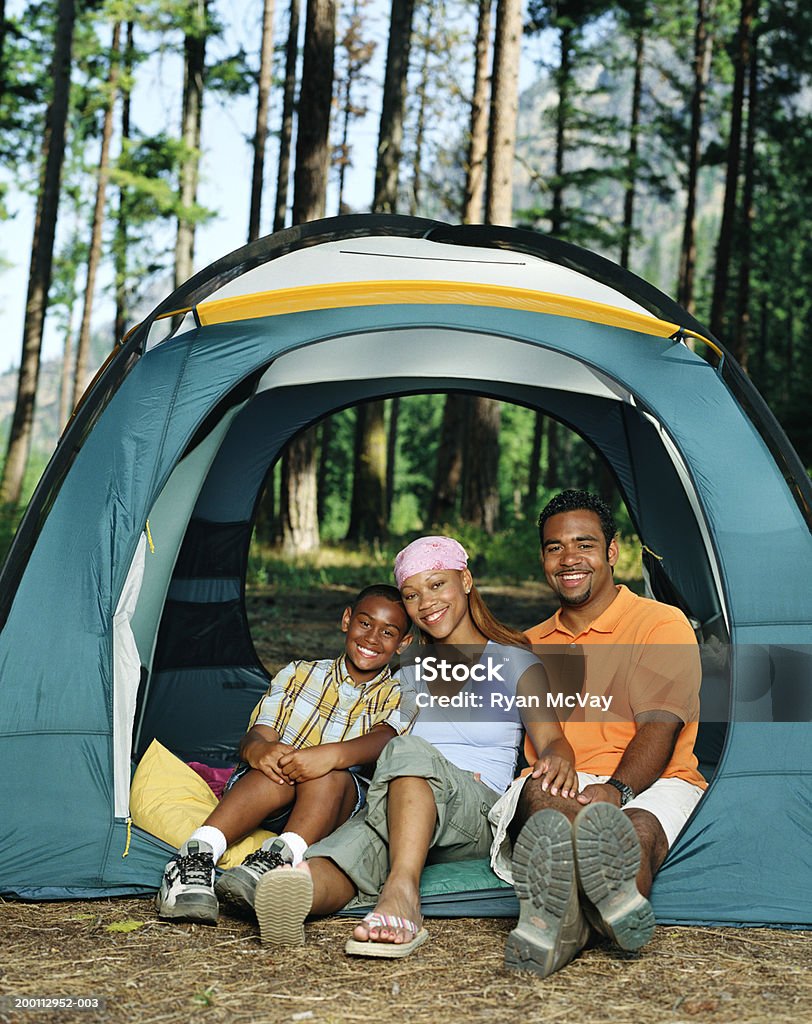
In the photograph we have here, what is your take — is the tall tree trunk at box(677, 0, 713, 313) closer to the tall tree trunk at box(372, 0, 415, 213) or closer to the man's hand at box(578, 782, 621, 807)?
the tall tree trunk at box(372, 0, 415, 213)

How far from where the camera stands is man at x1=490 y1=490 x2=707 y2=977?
2.38 meters

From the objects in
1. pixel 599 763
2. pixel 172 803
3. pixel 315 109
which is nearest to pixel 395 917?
pixel 599 763

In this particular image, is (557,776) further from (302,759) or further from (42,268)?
(42,268)

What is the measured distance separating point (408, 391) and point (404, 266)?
148 centimetres

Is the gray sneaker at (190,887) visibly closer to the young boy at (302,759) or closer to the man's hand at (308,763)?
the young boy at (302,759)

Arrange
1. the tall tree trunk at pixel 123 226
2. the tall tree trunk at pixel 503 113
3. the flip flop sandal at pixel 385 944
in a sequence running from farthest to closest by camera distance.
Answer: the tall tree trunk at pixel 123 226
the tall tree trunk at pixel 503 113
the flip flop sandal at pixel 385 944

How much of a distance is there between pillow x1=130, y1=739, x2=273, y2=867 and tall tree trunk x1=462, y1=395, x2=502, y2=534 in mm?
7276

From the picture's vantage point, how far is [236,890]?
2.71 meters

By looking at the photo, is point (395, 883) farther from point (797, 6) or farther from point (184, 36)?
point (797, 6)

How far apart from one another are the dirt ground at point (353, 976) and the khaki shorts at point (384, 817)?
0.15 meters

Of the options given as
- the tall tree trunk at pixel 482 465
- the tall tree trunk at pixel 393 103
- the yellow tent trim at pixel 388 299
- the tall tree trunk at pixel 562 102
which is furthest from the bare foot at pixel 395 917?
the tall tree trunk at pixel 562 102

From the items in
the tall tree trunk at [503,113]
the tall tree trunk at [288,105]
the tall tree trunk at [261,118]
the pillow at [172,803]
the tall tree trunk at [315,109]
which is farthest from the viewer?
the tall tree trunk at [288,105]

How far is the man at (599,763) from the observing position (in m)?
2.38

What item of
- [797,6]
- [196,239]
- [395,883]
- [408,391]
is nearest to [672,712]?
[395,883]
